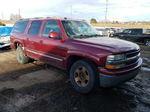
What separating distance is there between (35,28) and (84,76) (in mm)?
2847

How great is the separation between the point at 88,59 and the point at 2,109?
7.18 feet

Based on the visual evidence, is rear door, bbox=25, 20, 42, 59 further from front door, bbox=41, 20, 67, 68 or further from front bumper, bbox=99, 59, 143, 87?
front bumper, bbox=99, 59, 143, 87

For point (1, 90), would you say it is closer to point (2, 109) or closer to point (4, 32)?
point (2, 109)

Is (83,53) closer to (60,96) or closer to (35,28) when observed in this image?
(60,96)

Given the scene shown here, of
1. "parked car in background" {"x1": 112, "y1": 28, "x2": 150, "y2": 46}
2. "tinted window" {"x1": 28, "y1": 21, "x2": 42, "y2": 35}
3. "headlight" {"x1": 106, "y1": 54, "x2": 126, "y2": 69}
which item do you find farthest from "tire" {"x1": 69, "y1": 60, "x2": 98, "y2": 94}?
"parked car in background" {"x1": 112, "y1": 28, "x2": 150, "y2": 46}

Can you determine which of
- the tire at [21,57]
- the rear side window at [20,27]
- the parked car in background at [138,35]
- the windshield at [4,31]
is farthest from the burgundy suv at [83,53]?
→ the parked car in background at [138,35]

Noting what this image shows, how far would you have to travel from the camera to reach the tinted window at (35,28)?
5422 millimetres

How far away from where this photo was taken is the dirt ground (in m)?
3.33

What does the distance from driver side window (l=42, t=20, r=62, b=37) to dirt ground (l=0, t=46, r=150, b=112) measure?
1.48m

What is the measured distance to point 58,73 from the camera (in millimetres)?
5613

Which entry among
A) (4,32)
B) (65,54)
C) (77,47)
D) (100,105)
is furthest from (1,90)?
(4,32)

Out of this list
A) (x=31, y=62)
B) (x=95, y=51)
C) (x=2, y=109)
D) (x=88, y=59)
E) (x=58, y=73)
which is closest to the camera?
(x=2, y=109)

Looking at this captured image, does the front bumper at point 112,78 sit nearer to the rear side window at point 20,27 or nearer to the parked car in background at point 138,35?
the rear side window at point 20,27

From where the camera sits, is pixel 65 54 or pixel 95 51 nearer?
pixel 95 51
